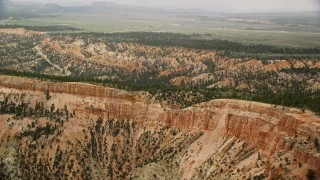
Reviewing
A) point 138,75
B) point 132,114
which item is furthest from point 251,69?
point 132,114

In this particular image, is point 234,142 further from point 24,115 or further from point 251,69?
point 251,69

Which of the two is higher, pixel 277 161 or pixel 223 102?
pixel 223 102

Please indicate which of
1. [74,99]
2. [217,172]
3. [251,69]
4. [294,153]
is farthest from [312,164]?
[251,69]

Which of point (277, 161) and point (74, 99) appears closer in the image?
point (277, 161)

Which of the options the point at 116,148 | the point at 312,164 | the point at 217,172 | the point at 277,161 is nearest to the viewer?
the point at 312,164

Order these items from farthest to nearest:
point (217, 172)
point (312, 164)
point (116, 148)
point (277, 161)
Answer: point (116, 148) → point (217, 172) → point (277, 161) → point (312, 164)

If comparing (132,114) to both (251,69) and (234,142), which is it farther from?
(251,69)
